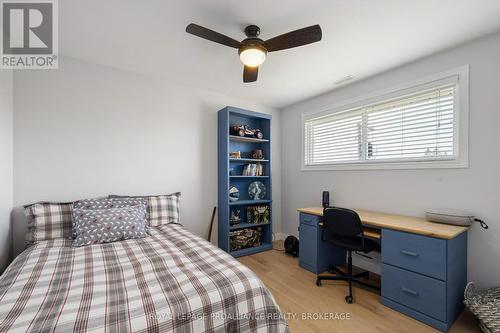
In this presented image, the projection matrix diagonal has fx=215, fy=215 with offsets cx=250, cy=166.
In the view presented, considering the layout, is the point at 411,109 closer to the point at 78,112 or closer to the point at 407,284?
the point at 407,284

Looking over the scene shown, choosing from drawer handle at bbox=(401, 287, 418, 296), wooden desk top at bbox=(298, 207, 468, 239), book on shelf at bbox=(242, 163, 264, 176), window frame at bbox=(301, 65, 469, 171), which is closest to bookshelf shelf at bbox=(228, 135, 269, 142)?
book on shelf at bbox=(242, 163, 264, 176)

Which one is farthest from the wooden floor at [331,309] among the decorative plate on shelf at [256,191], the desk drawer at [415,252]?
the decorative plate on shelf at [256,191]

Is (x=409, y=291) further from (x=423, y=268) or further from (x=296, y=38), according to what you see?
(x=296, y=38)

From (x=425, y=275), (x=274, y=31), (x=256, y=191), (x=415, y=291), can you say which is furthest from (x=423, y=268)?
(x=274, y=31)

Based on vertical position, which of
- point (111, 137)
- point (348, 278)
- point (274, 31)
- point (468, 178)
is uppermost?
point (274, 31)

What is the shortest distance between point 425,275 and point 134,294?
213 cm

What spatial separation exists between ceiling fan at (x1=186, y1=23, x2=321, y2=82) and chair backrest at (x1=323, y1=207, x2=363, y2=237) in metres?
1.54

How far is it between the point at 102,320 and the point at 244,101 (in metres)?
3.21

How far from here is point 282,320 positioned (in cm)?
124

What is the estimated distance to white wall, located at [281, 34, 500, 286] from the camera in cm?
184

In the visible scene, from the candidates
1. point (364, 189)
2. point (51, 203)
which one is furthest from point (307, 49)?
point (51, 203)

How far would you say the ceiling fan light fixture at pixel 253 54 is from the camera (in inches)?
66.1

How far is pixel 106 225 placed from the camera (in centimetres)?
191

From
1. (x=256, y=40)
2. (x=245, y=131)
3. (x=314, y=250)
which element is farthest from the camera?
(x=245, y=131)
